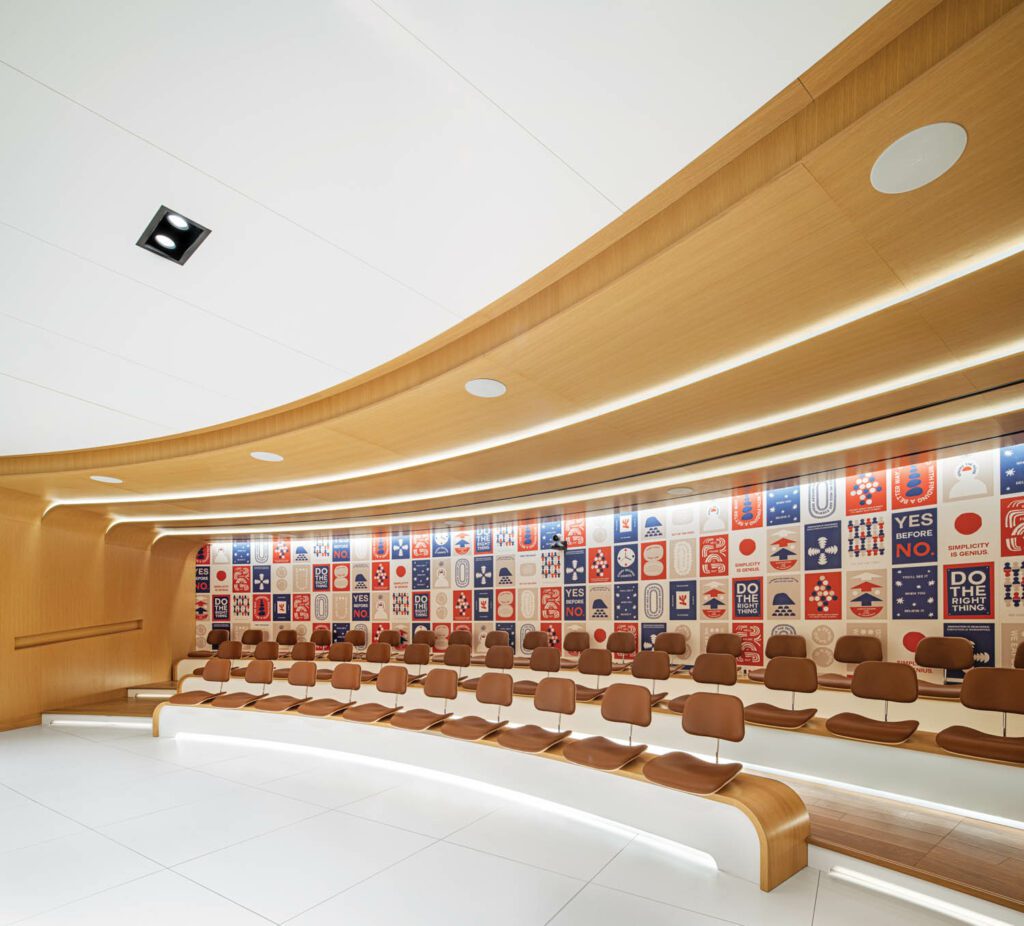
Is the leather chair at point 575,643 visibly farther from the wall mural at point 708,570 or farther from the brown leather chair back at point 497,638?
the brown leather chair back at point 497,638

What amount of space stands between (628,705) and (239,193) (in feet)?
15.9

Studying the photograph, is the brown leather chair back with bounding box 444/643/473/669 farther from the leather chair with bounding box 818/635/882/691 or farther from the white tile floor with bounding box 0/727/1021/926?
the leather chair with bounding box 818/635/882/691

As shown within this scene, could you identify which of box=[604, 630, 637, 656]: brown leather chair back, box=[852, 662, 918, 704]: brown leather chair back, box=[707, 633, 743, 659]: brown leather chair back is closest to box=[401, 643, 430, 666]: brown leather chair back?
box=[604, 630, 637, 656]: brown leather chair back

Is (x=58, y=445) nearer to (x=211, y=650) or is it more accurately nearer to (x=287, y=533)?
(x=287, y=533)

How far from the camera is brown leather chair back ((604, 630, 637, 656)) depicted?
28.1ft

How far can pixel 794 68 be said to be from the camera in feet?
6.34

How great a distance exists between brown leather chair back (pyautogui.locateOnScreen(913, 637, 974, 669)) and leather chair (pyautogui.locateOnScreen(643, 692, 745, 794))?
2.54m

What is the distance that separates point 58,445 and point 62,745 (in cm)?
401

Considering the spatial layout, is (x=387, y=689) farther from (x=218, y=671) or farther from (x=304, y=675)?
(x=218, y=671)

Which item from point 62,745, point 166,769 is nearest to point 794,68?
point 166,769

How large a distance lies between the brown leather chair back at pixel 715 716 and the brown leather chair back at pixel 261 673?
5.89 m

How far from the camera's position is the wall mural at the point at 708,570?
20.6ft

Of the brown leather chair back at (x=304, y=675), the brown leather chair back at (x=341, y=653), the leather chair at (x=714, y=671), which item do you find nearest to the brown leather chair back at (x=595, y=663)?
the leather chair at (x=714, y=671)

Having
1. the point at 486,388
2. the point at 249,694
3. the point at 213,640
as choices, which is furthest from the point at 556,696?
the point at 213,640
